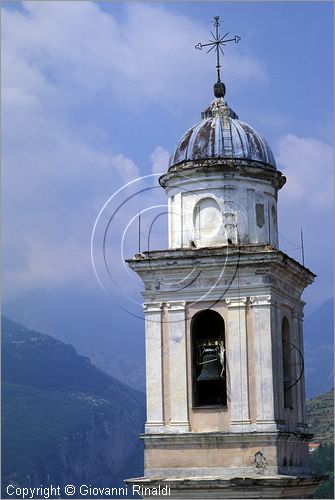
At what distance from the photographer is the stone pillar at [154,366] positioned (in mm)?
25438

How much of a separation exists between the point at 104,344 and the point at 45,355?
A: 16.4 m

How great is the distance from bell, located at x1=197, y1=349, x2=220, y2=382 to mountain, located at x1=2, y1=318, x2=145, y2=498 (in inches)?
1639

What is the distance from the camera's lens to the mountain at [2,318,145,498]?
7612 centimetres

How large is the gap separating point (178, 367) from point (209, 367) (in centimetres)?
64

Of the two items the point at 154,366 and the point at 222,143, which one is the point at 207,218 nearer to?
the point at 222,143

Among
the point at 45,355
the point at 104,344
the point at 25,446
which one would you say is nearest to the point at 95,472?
the point at 25,446

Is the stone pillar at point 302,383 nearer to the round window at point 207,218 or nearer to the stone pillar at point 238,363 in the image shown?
the stone pillar at point 238,363

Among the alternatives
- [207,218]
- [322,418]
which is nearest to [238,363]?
[207,218]

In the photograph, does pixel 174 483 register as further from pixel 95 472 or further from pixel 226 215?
pixel 95 472

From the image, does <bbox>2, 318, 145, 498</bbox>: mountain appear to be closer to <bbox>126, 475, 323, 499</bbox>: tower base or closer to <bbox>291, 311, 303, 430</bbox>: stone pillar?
<bbox>291, 311, 303, 430</bbox>: stone pillar

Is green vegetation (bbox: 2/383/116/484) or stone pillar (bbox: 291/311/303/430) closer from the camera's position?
stone pillar (bbox: 291/311/303/430)

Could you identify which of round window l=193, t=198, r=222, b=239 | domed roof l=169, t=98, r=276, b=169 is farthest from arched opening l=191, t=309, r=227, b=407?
domed roof l=169, t=98, r=276, b=169

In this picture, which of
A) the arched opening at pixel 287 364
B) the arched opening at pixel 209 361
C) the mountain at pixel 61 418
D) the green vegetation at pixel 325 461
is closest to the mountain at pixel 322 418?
the green vegetation at pixel 325 461

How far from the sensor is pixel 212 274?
25406mm
